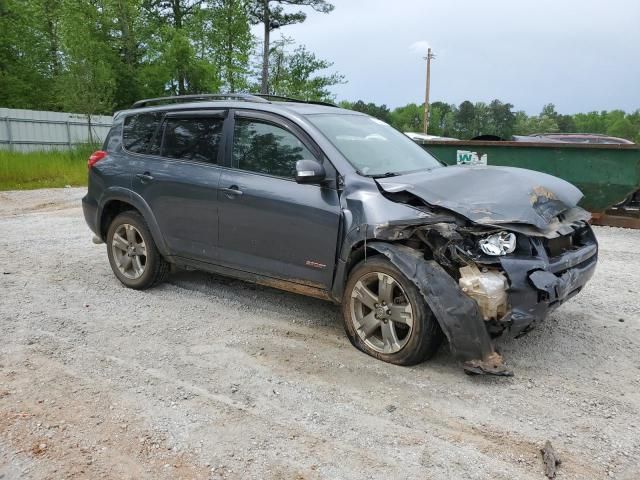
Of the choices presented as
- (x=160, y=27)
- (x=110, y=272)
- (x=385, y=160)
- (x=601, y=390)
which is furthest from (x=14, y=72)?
(x=601, y=390)

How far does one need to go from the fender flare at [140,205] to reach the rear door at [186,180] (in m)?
0.06

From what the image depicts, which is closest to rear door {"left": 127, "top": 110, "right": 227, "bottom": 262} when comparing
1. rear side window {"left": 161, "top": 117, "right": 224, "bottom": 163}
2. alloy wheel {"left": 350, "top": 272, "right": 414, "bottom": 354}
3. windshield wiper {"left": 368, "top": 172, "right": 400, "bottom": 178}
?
rear side window {"left": 161, "top": 117, "right": 224, "bottom": 163}

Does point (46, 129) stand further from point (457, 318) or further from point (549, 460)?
point (549, 460)

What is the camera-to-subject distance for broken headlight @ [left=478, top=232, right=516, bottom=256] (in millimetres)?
3639

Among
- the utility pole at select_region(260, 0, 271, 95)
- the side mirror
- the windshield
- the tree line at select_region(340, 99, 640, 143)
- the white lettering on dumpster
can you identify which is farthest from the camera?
the tree line at select_region(340, 99, 640, 143)

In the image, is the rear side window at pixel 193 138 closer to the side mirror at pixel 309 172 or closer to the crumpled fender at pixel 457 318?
the side mirror at pixel 309 172

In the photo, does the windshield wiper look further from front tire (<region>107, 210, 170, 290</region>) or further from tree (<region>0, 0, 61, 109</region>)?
tree (<region>0, 0, 61, 109</region>)

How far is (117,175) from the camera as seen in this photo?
224 inches

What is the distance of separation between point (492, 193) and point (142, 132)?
3.63m

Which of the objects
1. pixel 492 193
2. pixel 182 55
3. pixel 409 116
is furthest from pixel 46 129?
pixel 409 116

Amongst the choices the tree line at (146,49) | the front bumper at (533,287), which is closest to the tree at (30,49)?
the tree line at (146,49)

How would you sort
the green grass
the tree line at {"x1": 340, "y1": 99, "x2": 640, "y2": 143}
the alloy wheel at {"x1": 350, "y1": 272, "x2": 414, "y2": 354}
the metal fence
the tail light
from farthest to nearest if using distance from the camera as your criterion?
the tree line at {"x1": 340, "y1": 99, "x2": 640, "y2": 143} → the metal fence → the green grass → the tail light → the alloy wheel at {"x1": 350, "y1": 272, "x2": 414, "y2": 354}

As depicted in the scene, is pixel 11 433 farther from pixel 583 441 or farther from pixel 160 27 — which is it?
pixel 160 27

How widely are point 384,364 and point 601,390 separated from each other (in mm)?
1426
